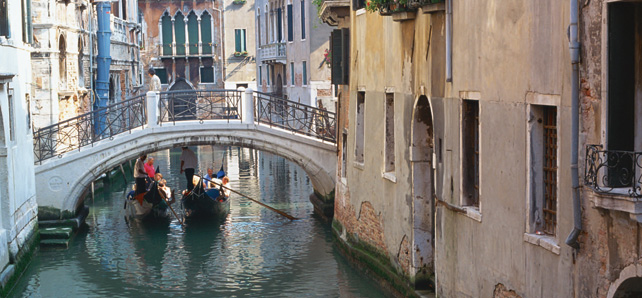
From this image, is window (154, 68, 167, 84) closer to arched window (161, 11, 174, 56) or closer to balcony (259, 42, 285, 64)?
arched window (161, 11, 174, 56)

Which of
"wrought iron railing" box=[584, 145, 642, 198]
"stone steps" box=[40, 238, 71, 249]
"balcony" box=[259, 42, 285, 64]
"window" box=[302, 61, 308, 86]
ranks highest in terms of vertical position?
"balcony" box=[259, 42, 285, 64]

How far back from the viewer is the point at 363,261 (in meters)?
10.8

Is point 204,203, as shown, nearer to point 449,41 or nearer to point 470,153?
point 449,41

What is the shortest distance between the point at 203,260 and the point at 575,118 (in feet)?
24.7

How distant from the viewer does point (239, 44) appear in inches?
1336

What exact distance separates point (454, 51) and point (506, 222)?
1661 mm

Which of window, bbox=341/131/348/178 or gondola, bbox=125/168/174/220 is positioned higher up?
window, bbox=341/131/348/178

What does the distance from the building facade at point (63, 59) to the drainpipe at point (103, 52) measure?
135 millimetres

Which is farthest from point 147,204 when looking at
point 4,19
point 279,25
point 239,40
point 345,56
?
point 239,40

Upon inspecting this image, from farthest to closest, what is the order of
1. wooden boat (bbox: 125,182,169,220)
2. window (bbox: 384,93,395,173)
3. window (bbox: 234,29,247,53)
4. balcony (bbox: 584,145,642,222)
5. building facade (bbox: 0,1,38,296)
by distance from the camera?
window (bbox: 234,29,247,53), wooden boat (bbox: 125,182,169,220), building facade (bbox: 0,1,38,296), window (bbox: 384,93,395,173), balcony (bbox: 584,145,642,222)

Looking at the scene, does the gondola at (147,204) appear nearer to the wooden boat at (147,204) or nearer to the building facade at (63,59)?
the wooden boat at (147,204)

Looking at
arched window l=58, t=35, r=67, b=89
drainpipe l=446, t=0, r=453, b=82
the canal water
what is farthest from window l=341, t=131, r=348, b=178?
arched window l=58, t=35, r=67, b=89

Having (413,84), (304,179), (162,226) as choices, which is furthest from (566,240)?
(304,179)

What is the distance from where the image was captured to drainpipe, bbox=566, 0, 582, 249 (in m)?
5.39
